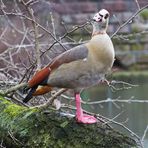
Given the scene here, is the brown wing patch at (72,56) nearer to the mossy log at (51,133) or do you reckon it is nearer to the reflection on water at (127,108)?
the mossy log at (51,133)

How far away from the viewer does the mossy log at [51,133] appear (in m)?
2.39

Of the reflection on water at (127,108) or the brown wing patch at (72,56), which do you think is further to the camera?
the reflection on water at (127,108)

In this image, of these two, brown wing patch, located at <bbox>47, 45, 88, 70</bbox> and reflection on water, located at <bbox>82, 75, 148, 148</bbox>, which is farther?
reflection on water, located at <bbox>82, 75, 148, 148</bbox>

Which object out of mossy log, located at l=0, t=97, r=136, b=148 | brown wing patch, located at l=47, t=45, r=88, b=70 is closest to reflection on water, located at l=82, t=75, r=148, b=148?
mossy log, located at l=0, t=97, r=136, b=148

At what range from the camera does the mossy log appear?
2.39 m

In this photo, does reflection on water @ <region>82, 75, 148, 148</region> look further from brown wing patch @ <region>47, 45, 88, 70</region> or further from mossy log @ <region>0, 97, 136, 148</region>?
brown wing patch @ <region>47, 45, 88, 70</region>

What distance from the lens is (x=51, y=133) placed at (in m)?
2.50

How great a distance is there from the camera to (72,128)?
2.49 meters

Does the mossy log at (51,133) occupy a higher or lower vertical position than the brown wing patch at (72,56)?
lower

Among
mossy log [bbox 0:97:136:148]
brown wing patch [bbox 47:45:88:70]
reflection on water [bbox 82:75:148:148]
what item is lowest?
reflection on water [bbox 82:75:148:148]

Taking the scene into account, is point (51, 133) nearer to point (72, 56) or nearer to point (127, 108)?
point (72, 56)

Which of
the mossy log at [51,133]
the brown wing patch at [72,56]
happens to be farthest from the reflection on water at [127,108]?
the brown wing patch at [72,56]

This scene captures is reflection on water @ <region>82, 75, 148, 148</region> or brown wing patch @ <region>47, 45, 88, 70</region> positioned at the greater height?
brown wing patch @ <region>47, 45, 88, 70</region>

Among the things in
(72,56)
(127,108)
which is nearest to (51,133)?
(72,56)
